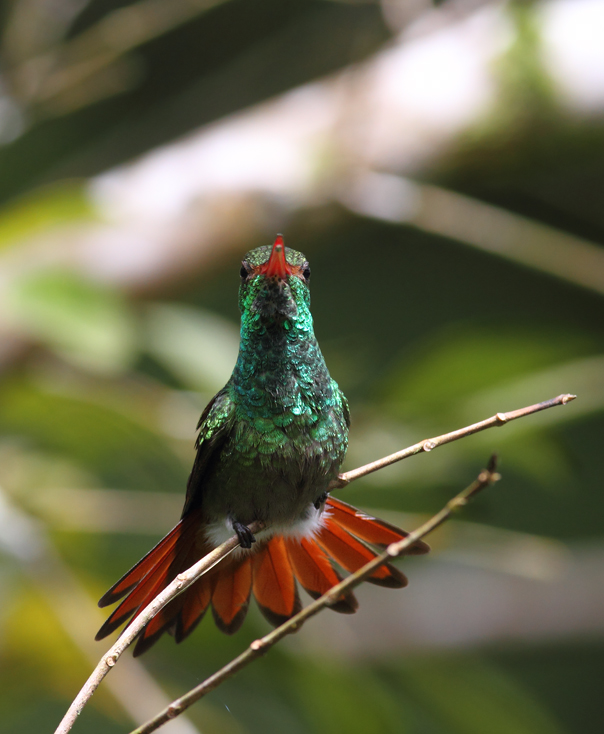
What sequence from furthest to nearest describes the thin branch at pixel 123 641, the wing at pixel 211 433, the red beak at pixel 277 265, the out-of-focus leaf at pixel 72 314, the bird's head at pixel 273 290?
the out-of-focus leaf at pixel 72 314, the wing at pixel 211 433, the bird's head at pixel 273 290, the red beak at pixel 277 265, the thin branch at pixel 123 641

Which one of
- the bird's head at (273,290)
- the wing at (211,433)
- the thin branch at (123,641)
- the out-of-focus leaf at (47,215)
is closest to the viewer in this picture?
the thin branch at (123,641)

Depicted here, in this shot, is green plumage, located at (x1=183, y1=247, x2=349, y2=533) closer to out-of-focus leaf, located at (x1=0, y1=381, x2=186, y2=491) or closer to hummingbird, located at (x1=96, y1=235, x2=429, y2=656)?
hummingbird, located at (x1=96, y1=235, x2=429, y2=656)

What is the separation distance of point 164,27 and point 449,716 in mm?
1781

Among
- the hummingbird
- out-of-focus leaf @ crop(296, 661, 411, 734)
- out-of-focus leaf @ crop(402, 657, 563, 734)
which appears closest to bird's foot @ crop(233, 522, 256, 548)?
the hummingbird

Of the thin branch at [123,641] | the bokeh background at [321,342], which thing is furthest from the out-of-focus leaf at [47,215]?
the thin branch at [123,641]

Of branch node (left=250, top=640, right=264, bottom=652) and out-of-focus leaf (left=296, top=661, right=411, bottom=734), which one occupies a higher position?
out-of-focus leaf (left=296, top=661, right=411, bottom=734)

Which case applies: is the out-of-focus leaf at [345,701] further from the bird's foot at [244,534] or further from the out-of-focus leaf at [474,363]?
the bird's foot at [244,534]

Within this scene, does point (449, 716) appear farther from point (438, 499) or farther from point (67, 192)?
point (67, 192)

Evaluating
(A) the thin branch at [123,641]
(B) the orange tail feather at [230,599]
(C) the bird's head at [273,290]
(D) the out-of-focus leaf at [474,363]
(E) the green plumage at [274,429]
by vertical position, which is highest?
(D) the out-of-focus leaf at [474,363]

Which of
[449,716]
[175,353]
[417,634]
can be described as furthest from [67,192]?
[417,634]

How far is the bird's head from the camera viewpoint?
794 mm

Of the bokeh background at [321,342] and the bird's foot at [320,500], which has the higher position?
the bokeh background at [321,342]

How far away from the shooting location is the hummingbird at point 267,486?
850 millimetres

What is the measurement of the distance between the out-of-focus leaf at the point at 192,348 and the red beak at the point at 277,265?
2.23 feet
